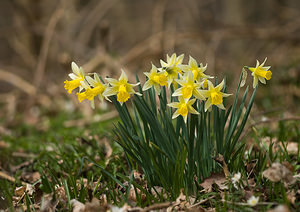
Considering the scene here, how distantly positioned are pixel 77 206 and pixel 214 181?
0.65 m

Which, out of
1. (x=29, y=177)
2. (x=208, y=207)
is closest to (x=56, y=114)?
(x=29, y=177)

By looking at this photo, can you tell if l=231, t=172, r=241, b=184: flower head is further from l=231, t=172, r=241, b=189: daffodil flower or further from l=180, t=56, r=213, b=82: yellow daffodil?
l=180, t=56, r=213, b=82: yellow daffodil

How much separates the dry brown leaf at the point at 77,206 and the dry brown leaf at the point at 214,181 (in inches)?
22.1

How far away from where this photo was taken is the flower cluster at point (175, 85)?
1.33 meters

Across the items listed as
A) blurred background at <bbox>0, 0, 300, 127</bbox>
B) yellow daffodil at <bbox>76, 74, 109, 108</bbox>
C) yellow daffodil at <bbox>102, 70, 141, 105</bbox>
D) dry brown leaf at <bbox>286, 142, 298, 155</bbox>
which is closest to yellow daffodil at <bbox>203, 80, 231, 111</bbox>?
yellow daffodil at <bbox>102, 70, 141, 105</bbox>

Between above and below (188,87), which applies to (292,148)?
below

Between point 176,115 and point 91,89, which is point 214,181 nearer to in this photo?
point 176,115

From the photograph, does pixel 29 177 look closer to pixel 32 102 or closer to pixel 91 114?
pixel 91 114

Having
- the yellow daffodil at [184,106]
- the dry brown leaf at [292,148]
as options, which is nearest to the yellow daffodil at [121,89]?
the yellow daffodil at [184,106]

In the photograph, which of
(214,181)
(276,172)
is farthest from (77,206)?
(276,172)

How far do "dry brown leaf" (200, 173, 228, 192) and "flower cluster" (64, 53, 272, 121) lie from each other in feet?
1.14

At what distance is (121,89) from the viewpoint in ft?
4.48

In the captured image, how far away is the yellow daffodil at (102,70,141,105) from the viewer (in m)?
1.35

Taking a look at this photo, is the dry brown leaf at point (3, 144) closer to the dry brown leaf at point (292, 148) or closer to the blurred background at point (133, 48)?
the blurred background at point (133, 48)
